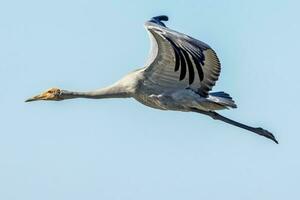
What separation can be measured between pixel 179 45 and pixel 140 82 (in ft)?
11.0

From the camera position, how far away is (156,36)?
34.4 meters

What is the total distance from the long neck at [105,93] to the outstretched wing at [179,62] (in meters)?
0.78

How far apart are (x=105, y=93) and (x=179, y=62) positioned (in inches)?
146

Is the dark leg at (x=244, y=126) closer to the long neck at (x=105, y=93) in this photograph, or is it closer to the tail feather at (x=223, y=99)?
the tail feather at (x=223, y=99)

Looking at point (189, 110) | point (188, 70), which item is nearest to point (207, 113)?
point (189, 110)

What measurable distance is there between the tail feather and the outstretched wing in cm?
24

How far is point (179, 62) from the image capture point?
112 ft

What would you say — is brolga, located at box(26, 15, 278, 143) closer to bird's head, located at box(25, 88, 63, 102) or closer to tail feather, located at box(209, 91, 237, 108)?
tail feather, located at box(209, 91, 237, 108)

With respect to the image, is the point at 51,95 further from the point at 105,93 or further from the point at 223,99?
the point at 223,99

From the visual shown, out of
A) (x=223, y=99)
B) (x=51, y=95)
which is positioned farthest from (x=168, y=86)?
(x=51, y=95)

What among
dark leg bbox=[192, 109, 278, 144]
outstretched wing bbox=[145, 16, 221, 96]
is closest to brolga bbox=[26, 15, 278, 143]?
outstretched wing bbox=[145, 16, 221, 96]

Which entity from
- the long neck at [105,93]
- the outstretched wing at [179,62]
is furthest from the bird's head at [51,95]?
the outstretched wing at [179,62]

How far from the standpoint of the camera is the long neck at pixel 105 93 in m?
36.9

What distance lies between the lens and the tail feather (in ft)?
121
